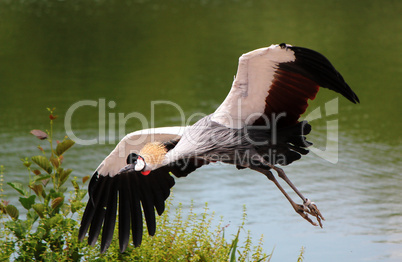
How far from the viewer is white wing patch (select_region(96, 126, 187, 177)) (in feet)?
17.6

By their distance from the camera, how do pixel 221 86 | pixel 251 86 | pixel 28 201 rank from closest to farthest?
pixel 251 86
pixel 28 201
pixel 221 86

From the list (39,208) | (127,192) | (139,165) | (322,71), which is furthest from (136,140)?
(322,71)

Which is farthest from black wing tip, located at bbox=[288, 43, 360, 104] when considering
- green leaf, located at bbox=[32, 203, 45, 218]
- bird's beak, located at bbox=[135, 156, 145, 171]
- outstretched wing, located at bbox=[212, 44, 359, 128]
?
green leaf, located at bbox=[32, 203, 45, 218]

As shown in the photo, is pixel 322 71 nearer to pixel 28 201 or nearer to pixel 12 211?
pixel 28 201

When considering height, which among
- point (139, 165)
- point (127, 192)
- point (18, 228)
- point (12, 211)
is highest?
point (139, 165)

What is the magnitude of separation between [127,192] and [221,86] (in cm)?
619

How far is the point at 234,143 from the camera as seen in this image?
17.0 feet

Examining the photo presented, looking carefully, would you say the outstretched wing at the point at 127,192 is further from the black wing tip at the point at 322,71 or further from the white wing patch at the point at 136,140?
the black wing tip at the point at 322,71

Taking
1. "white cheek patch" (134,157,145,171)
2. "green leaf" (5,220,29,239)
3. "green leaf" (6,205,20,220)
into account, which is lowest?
"green leaf" (5,220,29,239)

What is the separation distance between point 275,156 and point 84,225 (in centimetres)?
171

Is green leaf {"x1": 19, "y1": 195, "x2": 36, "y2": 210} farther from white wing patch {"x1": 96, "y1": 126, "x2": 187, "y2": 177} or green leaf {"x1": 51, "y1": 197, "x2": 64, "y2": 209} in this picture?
white wing patch {"x1": 96, "y1": 126, "x2": 187, "y2": 177}

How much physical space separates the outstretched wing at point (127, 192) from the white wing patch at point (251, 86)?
1.72 feet

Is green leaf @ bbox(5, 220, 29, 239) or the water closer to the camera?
green leaf @ bbox(5, 220, 29, 239)

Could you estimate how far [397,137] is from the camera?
9430mm
